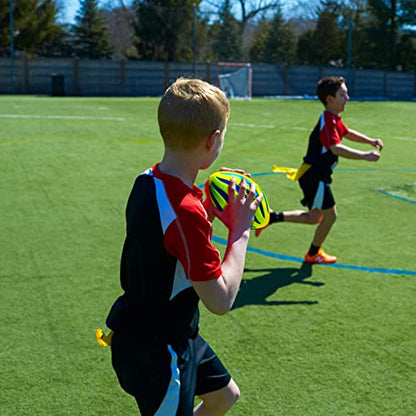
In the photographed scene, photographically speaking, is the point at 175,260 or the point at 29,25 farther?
the point at 29,25

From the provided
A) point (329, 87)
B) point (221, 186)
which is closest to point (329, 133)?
point (329, 87)

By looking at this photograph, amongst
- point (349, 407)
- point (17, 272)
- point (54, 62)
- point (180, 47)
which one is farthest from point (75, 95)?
point (349, 407)

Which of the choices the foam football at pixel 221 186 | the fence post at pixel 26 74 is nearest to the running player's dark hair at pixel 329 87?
the foam football at pixel 221 186

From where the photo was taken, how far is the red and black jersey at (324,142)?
608 centimetres

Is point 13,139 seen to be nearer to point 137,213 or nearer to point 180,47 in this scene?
point 137,213

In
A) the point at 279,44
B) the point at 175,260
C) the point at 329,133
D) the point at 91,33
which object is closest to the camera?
the point at 175,260

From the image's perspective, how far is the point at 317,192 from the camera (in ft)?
20.4

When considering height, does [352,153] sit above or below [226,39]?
below

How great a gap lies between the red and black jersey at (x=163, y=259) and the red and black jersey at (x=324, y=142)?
13.0ft

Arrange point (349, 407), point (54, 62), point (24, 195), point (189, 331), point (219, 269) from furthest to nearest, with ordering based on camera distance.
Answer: point (54, 62) < point (24, 195) < point (349, 407) < point (189, 331) < point (219, 269)

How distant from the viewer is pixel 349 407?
3.63 meters

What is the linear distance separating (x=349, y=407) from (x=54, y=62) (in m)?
37.3

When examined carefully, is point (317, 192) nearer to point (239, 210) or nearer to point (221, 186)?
point (221, 186)

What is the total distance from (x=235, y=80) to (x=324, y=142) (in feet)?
108
